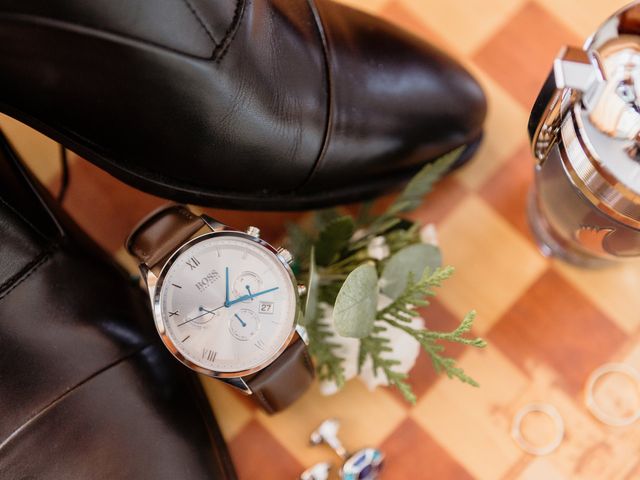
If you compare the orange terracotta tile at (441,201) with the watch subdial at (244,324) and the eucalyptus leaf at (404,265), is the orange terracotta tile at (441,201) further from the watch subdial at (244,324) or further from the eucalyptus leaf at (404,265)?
the watch subdial at (244,324)

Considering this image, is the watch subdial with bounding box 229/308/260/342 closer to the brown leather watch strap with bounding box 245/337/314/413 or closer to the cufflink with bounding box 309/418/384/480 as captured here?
the brown leather watch strap with bounding box 245/337/314/413

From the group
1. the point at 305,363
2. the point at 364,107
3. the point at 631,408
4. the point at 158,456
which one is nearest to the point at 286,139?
the point at 364,107

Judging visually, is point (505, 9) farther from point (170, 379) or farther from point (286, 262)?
point (170, 379)

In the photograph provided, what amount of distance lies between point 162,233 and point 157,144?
0.08 m

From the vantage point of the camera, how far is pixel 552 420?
0.68m

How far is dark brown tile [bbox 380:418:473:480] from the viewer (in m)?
0.67

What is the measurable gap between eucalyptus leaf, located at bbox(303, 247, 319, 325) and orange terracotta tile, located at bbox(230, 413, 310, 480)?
0.16 meters

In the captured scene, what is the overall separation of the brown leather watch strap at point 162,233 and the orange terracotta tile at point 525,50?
0.40 meters

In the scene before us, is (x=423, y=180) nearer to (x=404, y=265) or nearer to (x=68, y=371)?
(x=404, y=265)

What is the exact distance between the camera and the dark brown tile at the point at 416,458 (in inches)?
26.6

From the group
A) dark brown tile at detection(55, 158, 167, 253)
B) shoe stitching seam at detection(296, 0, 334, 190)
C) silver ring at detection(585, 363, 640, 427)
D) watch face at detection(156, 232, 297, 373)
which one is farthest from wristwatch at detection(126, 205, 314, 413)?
silver ring at detection(585, 363, 640, 427)

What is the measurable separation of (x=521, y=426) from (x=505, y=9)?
18.8 inches

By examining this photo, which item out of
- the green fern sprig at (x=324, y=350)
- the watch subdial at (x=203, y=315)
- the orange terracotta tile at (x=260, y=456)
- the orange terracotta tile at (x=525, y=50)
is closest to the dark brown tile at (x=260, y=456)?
the orange terracotta tile at (x=260, y=456)

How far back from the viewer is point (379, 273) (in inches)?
23.4
